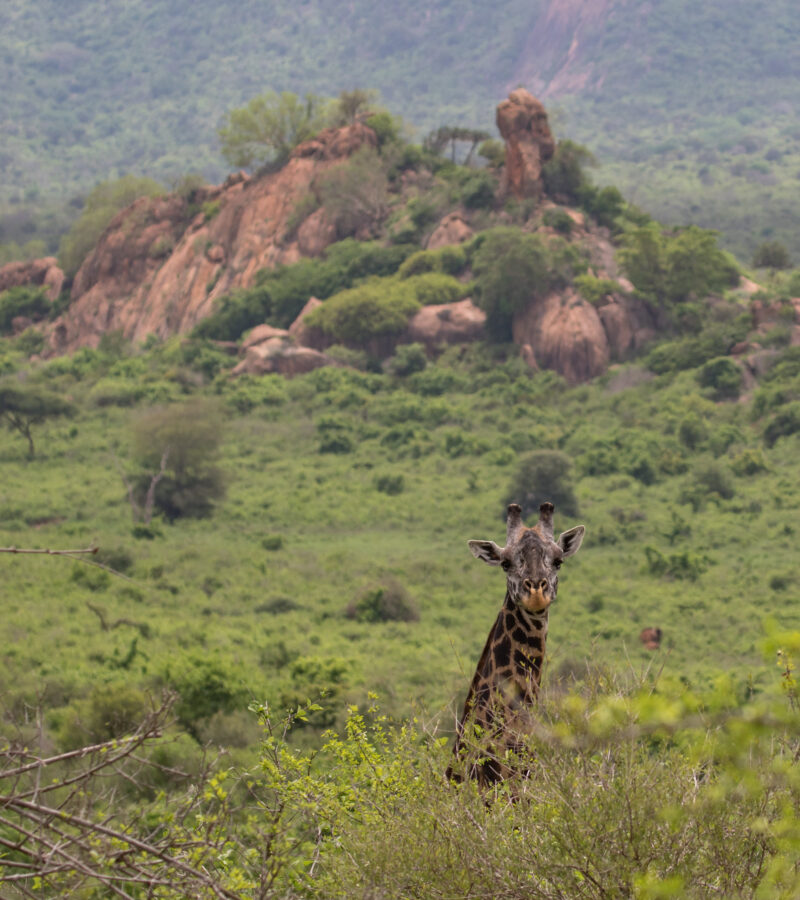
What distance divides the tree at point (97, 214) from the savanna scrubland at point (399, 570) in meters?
0.40

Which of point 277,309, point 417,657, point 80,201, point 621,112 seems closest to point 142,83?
point 80,201

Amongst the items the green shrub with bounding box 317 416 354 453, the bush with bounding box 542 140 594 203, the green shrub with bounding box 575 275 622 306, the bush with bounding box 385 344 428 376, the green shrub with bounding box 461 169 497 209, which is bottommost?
the green shrub with bounding box 317 416 354 453

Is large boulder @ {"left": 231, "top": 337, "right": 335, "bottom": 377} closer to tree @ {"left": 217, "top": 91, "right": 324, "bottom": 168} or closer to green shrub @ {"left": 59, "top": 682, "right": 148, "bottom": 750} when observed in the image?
tree @ {"left": 217, "top": 91, "right": 324, "bottom": 168}

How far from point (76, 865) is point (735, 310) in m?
44.4

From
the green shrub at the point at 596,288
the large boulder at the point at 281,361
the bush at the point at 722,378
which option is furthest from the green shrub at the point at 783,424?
the large boulder at the point at 281,361

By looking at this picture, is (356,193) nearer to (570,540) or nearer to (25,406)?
(25,406)

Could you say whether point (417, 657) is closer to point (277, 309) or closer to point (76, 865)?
point (76, 865)

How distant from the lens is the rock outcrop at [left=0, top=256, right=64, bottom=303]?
64.0 m

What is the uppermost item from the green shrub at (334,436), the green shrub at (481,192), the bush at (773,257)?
the green shrub at (481,192)

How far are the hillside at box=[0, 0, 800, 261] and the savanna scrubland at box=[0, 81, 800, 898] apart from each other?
2399 inches

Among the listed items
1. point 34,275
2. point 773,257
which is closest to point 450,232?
point 773,257

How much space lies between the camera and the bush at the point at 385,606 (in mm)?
27391

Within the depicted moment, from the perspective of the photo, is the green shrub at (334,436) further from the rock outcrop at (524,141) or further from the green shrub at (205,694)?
the green shrub at (205,694)

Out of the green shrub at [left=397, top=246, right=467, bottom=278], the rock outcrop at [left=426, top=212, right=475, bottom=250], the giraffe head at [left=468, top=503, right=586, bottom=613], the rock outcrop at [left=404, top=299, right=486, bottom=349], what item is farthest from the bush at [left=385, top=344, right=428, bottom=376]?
the giraffe head at [left=468, top=503, right=586, bottom=613]
